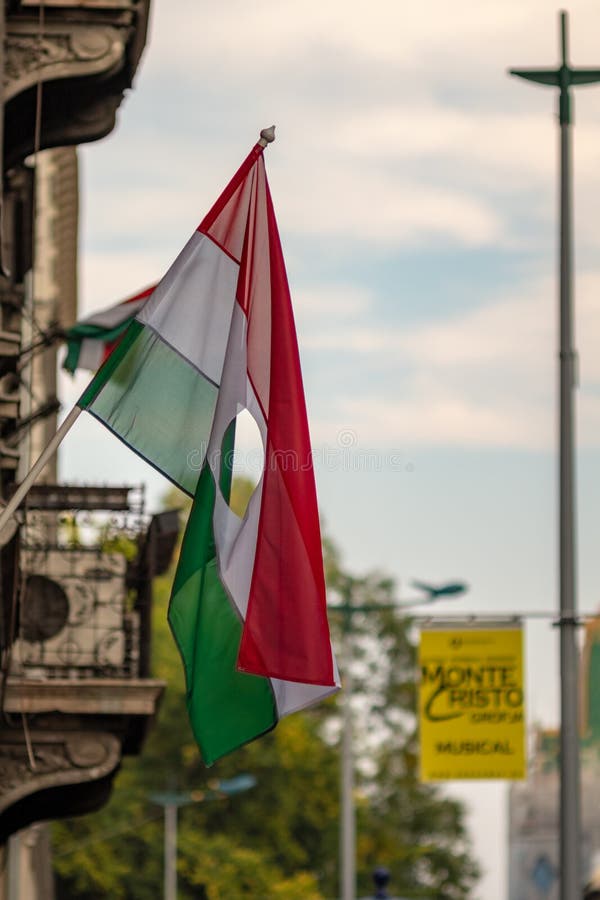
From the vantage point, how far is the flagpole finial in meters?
11.3

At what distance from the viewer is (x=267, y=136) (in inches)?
444

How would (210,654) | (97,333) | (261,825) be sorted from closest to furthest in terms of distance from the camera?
(210,654) < (97,333) < (261,825)

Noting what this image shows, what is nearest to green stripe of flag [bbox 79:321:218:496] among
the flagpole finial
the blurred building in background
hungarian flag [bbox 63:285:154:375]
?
the flagpole finial

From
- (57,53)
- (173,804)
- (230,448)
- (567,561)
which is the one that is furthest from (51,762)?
(173,804)

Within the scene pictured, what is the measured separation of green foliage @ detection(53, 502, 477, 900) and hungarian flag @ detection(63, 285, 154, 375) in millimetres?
32537

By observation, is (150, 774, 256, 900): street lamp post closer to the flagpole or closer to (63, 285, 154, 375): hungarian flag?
(63, 285, 154, 375): hungarian flag

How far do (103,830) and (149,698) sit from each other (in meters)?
39.6

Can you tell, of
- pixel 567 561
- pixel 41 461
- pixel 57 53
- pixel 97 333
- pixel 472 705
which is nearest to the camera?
pixel 41 461

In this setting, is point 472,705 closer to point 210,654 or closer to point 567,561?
point 567,561

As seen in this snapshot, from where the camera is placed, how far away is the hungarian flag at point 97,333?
64.5ft

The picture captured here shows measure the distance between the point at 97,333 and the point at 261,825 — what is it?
40.4m

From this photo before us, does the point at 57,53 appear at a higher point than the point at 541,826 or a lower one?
higher

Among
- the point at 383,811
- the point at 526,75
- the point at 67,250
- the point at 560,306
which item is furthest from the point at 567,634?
the point at 383,811

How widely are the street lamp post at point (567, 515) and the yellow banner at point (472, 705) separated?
4.81 metres
